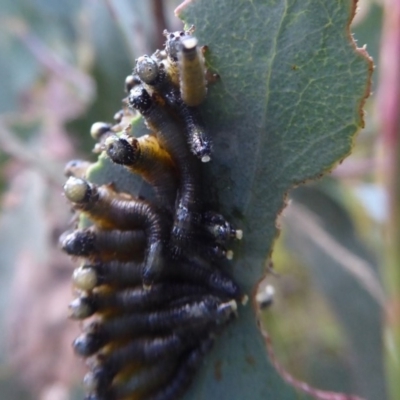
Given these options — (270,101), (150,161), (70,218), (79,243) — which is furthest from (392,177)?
(70,218)

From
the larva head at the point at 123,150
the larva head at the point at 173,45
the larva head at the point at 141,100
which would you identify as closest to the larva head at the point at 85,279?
the larva head at the point at 123,150

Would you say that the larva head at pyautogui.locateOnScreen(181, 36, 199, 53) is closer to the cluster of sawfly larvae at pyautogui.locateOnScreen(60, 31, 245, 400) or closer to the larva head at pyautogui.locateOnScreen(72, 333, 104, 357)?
the cluster of sawfly larvae at pyautogui.locateOnScreen(60, 31, 245, 400)

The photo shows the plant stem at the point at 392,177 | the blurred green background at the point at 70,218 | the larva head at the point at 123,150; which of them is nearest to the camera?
the larva head at the point at 123,150

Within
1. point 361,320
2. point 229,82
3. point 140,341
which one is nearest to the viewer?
point 229,82

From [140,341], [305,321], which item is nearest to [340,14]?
[140,341]

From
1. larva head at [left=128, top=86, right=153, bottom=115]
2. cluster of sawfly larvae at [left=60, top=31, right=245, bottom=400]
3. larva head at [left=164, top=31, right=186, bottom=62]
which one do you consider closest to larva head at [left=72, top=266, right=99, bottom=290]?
cluster of sawfly larvae at [left=60, top=31, right=245, bottom=400]

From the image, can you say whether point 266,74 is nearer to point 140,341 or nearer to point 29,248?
point 140,341

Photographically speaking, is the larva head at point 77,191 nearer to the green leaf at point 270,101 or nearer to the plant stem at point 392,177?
the green leaf at point 270,101

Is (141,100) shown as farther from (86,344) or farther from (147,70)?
(86,344)
